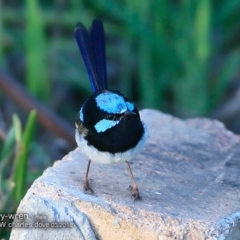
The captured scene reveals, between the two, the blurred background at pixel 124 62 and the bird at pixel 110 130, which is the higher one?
the blurred background at pixel 124 62

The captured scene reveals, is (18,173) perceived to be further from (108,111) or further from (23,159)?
(108,111)

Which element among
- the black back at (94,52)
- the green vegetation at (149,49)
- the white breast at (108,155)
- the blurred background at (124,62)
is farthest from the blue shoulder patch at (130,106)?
the green vegetation at (149,49)

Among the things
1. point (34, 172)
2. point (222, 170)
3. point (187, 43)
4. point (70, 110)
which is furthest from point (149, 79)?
point (222, 170)

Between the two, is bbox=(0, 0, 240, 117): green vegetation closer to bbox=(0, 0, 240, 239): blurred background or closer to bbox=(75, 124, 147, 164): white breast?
bbox=(0, 0, 240, 239): blurred background

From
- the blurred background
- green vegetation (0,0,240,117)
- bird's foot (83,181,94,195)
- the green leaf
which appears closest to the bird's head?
bird's foot (83,181,94,195)

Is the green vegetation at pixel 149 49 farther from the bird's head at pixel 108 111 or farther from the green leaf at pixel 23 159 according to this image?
the bird's head at pixel 108 111

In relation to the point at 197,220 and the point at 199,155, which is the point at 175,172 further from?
the point at 197,220
